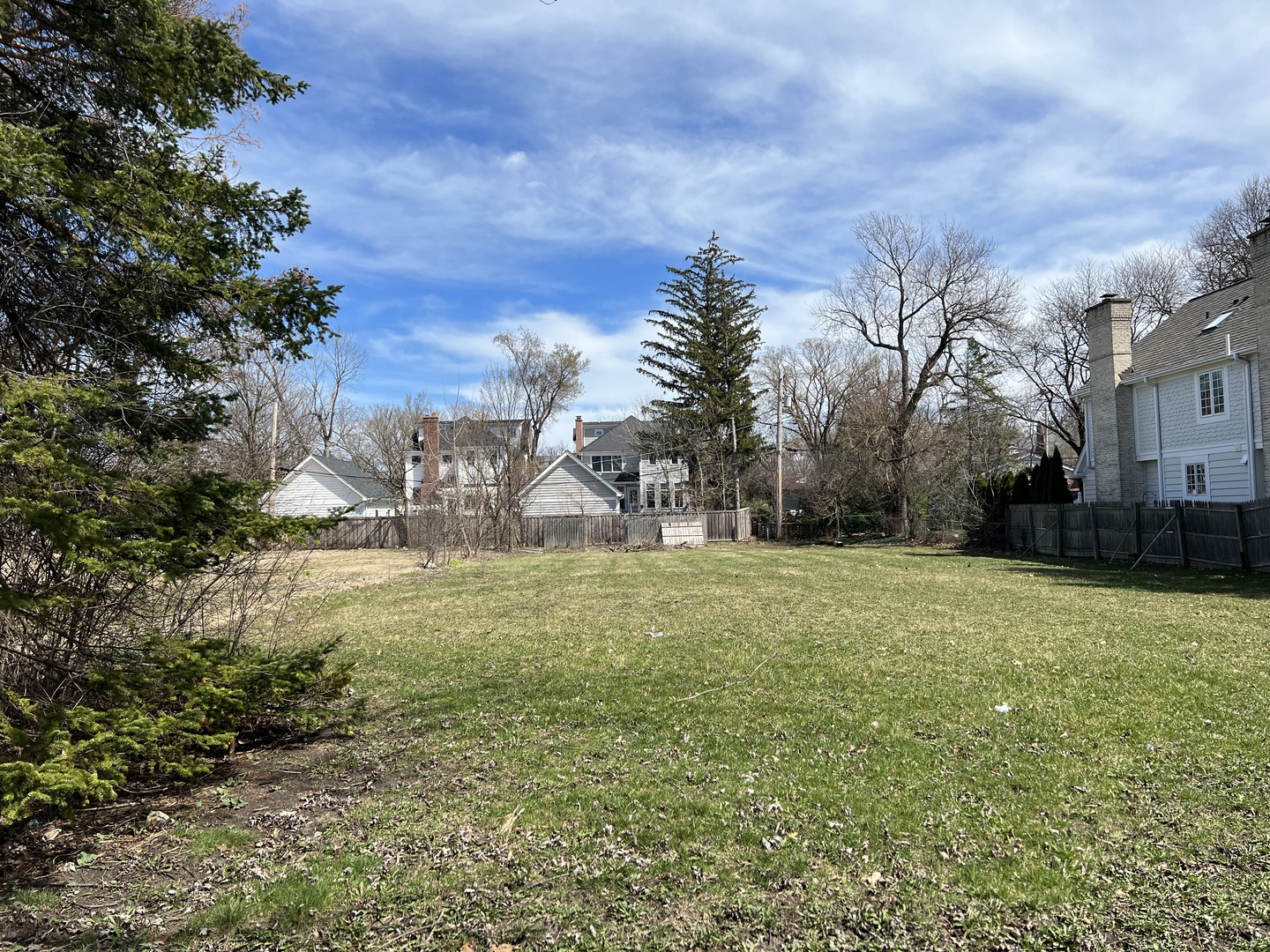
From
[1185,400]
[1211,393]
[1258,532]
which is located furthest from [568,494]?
Result: [1258,532]

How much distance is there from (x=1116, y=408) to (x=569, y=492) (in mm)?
24141

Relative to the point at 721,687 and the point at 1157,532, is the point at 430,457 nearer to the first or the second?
the point at 721,687

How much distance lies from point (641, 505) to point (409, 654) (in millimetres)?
29445

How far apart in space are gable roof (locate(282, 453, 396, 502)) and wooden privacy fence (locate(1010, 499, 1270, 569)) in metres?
27.4

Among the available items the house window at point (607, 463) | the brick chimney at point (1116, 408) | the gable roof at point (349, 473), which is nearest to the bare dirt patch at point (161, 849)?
the brick chimney at point (1116, 408)

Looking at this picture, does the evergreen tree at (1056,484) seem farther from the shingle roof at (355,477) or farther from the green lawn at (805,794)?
the shingle roof at (355,477)

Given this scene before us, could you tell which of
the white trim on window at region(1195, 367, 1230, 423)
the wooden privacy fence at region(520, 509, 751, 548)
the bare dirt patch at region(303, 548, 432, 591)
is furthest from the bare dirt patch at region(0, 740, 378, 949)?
the white trim on window at region(1195, 367, 1230, 423)

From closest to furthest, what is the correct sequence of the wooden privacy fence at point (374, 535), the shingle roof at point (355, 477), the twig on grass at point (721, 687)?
1. the twig on grass at point (721, 687)
2. the wooden privacy fence at point (374, 535)
3. the shingle roof at point (355, 477)

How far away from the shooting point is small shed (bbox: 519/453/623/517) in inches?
1458

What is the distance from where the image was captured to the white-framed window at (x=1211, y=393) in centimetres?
1939

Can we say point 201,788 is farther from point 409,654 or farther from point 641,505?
point 641,505

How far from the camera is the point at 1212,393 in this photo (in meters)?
19.7

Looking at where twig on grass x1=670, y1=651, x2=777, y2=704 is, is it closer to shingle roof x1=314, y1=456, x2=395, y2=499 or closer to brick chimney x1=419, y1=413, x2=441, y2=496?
brick chimney x1=419, y1=413, x2=441, y2=496

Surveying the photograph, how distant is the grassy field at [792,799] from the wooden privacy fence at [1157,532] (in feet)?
23.9
